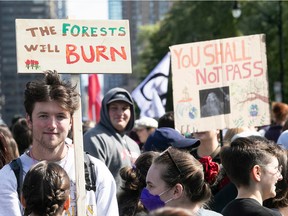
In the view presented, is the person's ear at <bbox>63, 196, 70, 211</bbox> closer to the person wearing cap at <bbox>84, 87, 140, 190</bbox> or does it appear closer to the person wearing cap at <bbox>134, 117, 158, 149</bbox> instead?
the person wearing cap at <bbox>84, 87, 140, 190</bbox>

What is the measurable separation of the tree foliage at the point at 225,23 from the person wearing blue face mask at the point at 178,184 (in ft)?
116

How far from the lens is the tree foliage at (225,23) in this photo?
Result: 40.3 metres

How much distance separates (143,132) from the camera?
426 inches

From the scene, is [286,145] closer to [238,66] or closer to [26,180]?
[238,66]

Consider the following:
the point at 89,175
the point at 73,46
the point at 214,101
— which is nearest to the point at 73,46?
the point at 73,46

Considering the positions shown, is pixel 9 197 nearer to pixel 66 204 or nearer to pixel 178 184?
pixel 66 204

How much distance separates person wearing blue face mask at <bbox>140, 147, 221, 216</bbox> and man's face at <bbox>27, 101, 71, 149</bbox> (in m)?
0.57

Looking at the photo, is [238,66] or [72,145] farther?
[238,66]

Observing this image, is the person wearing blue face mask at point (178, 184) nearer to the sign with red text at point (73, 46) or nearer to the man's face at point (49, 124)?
the man's face at point (49, 124)

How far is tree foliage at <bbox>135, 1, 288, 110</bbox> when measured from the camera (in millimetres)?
40281

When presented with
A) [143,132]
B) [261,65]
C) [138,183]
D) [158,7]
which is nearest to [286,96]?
[143,132]

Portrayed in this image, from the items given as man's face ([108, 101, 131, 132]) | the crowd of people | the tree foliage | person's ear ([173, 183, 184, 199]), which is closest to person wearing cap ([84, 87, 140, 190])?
man's face ([108, 101, 131, 132])

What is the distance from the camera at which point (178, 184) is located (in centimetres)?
444

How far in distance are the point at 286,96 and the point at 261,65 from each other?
32.8 meters
